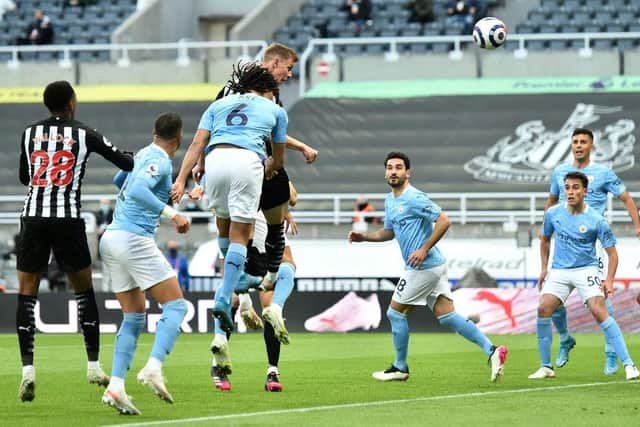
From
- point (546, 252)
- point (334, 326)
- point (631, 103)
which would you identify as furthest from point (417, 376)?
point (631, 103)

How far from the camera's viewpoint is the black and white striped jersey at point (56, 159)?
10.5 meters

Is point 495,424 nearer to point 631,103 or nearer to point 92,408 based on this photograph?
point 92,408

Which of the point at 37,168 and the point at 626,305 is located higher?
the point at 37,168

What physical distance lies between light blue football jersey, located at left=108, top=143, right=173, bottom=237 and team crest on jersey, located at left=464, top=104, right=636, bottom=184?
2156 centimetres

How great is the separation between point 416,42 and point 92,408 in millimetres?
25034

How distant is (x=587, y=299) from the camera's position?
43.1 feet

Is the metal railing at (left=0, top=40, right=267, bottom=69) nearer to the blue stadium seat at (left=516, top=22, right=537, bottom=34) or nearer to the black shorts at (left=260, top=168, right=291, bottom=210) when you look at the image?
the blue stadium seat at (left=516, top=22, right=537, bottom=34)

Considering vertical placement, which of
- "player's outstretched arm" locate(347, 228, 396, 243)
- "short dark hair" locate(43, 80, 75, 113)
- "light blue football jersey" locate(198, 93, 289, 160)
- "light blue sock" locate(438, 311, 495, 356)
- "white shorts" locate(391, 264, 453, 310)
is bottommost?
"light blue sock" locate(438, 311, 495, 356)

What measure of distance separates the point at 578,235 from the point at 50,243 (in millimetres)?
4850

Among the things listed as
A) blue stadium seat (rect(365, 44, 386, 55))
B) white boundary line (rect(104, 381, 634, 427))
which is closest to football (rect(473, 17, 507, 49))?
white boundary line (rect(104, 381, 634, 427))

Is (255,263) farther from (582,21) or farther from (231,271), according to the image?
(582,21)

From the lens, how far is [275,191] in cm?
1168

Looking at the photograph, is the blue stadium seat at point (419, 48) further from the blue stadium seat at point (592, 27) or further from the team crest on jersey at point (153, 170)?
the team crest on jersey at point (153, 170)

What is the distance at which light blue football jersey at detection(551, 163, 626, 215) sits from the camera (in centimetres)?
1444
